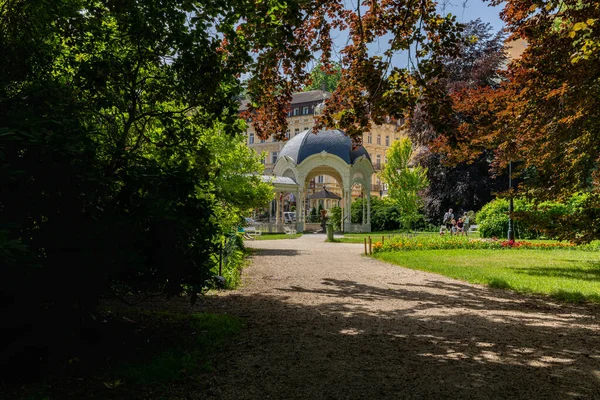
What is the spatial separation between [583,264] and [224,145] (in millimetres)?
11309

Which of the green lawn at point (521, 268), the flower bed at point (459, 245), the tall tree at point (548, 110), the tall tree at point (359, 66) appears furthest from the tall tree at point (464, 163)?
the tall tree at point (359, 66)

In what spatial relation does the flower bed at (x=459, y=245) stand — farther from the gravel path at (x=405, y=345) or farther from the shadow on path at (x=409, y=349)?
the shadow on path at (x=409, y=349)

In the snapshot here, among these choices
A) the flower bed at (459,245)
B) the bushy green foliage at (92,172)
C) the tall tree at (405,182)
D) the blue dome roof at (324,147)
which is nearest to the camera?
the bushy green foliage at (92,172)

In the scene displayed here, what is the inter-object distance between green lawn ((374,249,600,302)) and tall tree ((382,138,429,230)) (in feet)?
37.2

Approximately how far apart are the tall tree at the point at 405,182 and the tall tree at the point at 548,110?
58.3 ft

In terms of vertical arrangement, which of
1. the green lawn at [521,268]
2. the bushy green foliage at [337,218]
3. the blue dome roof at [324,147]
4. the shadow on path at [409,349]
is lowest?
the shadow on path at [409,349]

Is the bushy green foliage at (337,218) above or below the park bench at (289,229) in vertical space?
above

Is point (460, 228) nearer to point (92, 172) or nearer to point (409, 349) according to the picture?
point (409, 349)

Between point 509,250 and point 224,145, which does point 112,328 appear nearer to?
point 224,145

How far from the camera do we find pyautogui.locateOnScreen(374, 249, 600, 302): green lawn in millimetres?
9430

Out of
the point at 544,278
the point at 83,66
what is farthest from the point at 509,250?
the point at 83,66

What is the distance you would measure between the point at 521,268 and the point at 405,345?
29.3 ft

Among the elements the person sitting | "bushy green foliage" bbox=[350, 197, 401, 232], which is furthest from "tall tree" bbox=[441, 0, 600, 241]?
"bushy green foliage" bbox=[350, 197, 401, 232]

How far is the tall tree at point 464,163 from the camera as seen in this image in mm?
32375
